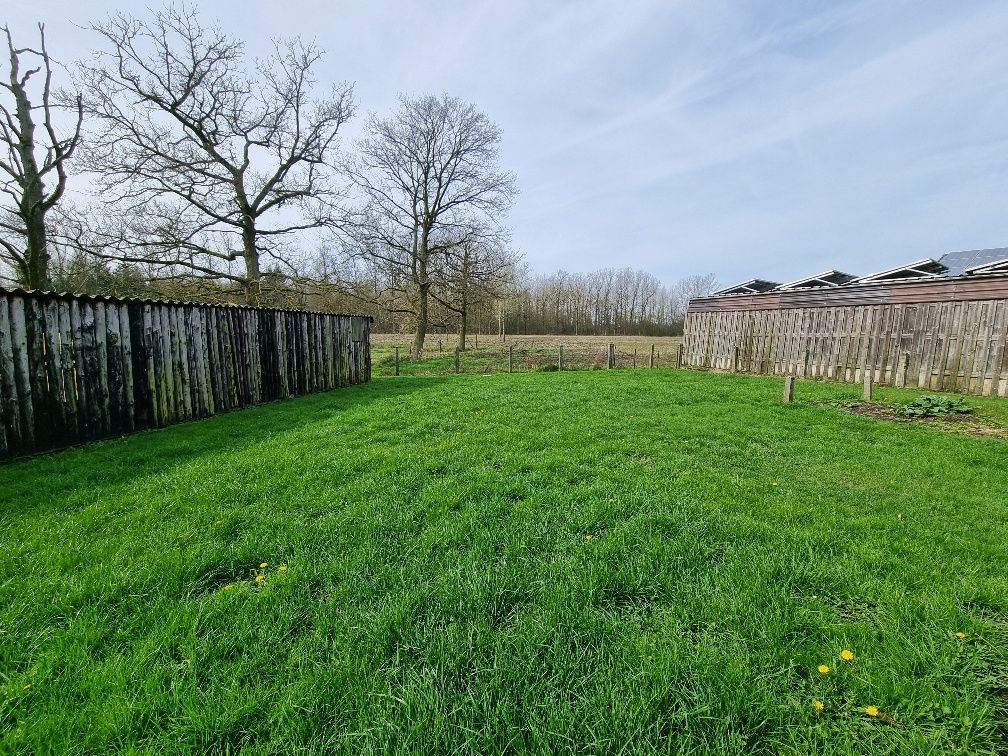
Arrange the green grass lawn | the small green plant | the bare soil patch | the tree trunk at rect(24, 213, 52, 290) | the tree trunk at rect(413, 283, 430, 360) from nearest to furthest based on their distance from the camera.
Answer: the green grass lawn → the bare soil patch → the small green plant → the tree trunk at rect(24, 213, 52, 290) → the tree trunk at rect(413, 283, 430, 360)

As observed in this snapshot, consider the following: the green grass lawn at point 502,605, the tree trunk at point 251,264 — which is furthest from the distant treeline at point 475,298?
the green grass lawn at point 502,605

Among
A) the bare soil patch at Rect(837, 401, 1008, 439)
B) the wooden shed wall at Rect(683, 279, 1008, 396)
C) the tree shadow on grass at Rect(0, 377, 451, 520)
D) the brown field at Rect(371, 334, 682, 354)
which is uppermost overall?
the wooden shed wall at Rect(683, 279, 1008, 396)

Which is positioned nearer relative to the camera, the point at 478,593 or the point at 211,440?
the point at 478,593

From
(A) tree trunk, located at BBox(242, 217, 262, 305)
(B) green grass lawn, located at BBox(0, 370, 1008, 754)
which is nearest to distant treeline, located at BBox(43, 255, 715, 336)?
(A) tree trunk, located at BBox(242, 217, 262, 305)

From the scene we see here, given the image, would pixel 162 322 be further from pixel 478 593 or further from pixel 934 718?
pixel 934 718

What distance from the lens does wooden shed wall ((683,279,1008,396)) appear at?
30.2 feet

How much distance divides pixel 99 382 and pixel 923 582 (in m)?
9.14

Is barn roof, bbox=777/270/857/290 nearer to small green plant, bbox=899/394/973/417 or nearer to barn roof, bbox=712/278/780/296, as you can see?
barn roof, bbox=712/278/780/296

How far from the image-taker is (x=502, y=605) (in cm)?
223

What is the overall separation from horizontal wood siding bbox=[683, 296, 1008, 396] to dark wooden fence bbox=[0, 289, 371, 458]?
14.4 meters

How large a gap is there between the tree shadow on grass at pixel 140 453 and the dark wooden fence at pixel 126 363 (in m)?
0.32

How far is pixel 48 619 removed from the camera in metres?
2.12

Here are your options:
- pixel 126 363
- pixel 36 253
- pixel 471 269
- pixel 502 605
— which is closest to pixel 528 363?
pixel 471 269

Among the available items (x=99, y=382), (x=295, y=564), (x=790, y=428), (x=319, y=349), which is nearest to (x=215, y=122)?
(x=319, y=349)
